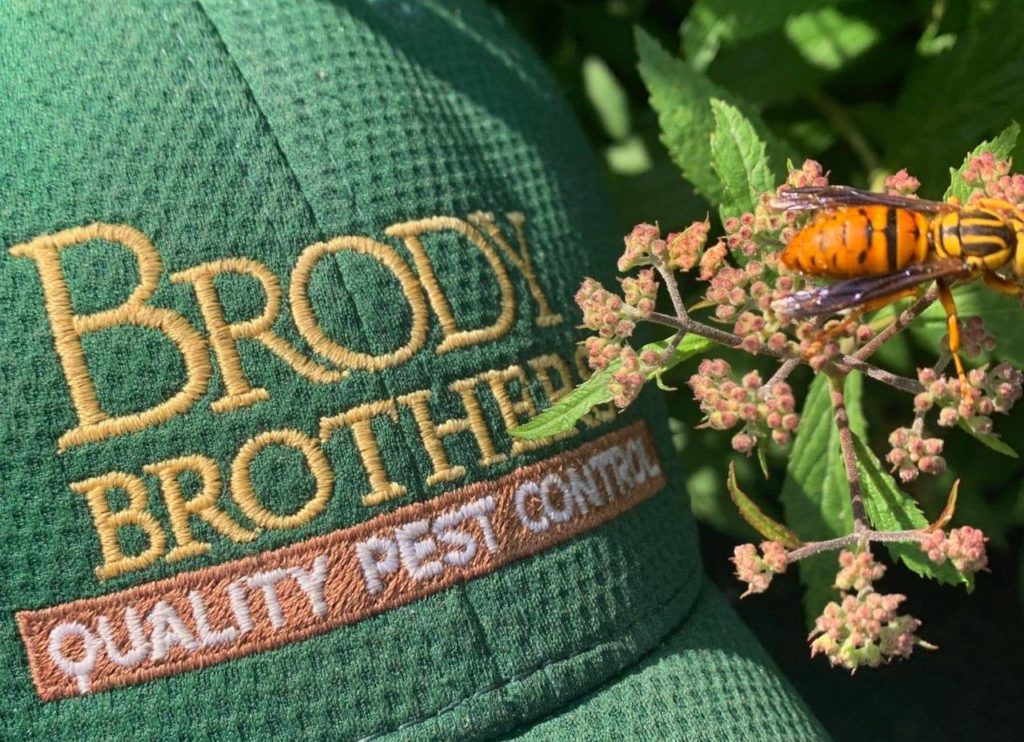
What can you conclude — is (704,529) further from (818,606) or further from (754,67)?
(754,67)

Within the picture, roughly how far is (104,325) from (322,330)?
0.16 meters

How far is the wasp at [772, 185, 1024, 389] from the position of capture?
27.9 inches

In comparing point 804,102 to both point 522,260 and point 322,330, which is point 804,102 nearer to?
point 522,260

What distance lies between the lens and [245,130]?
2.68ft

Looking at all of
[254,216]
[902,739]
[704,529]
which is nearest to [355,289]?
[254,216]

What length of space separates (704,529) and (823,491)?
0.44 metres

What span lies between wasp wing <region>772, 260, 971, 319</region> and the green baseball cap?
236mm

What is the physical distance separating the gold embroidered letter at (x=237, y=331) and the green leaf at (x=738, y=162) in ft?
1.26

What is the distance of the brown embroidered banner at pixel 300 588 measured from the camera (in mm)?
741

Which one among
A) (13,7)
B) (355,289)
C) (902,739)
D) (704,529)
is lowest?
(902,739)

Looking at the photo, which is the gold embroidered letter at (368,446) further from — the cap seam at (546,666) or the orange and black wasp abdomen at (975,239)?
the orange and black wasp abdomen at (975,239)

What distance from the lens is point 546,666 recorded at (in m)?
0.83

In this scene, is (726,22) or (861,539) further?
(726,22)

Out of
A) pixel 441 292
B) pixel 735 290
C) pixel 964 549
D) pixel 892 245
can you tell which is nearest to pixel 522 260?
pixel 441 292
